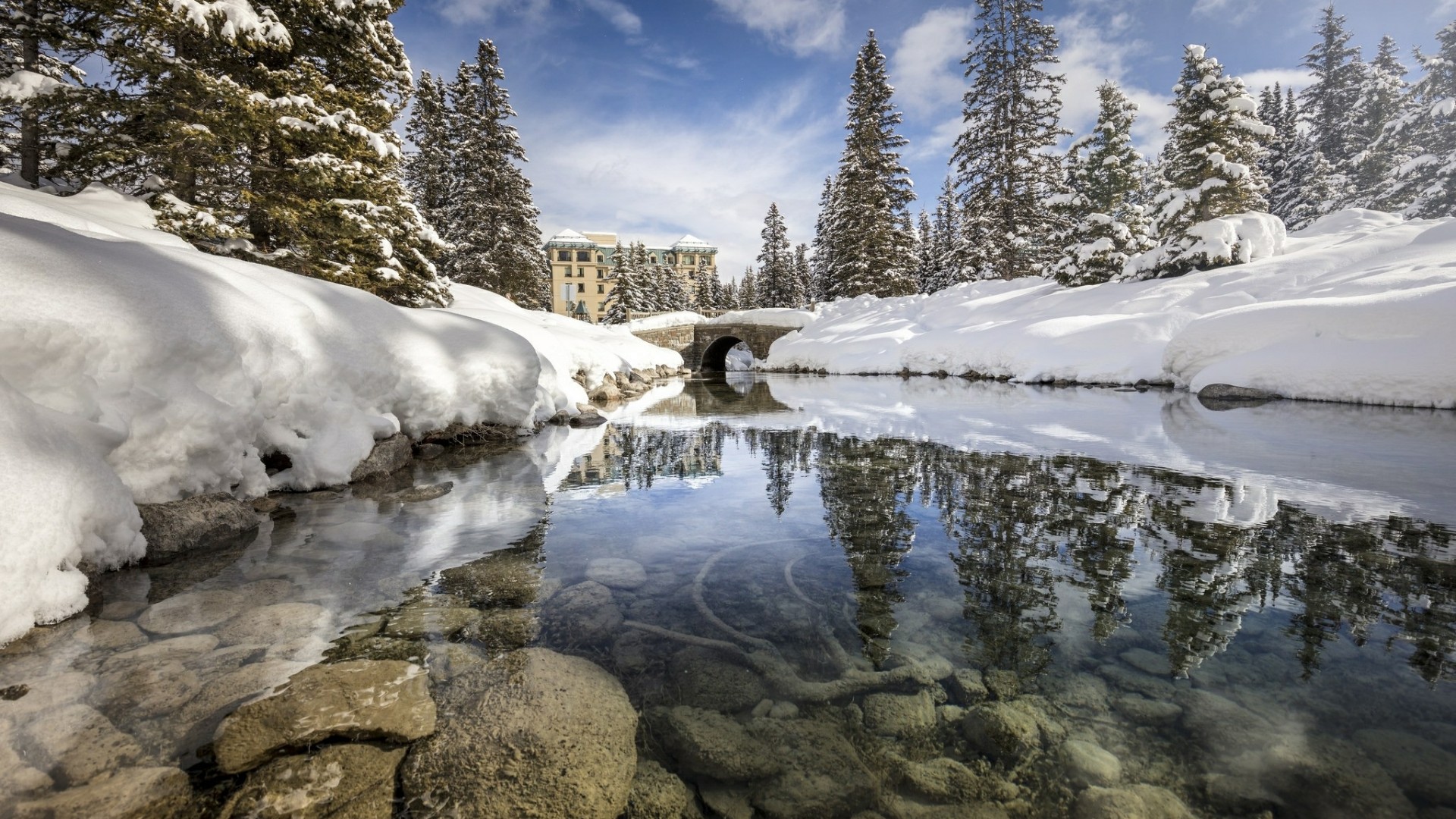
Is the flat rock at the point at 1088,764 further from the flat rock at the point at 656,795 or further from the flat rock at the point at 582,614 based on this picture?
the flat rock at the point at 582,614

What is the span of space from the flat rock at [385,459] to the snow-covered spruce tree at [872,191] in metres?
29.3

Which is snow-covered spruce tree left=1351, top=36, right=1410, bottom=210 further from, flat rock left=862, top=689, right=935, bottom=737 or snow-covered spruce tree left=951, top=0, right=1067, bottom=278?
flat rock left=862, top=689, right=935, bottom=737

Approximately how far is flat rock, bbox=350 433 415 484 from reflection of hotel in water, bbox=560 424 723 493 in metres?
1.87

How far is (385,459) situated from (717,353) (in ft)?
110

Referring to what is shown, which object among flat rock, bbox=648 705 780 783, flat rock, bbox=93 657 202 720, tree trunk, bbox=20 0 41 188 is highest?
tree trunk, bbox=20 0 41 188

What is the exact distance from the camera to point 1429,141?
28.8 m

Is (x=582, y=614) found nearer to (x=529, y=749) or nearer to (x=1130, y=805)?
(x=529, y=749)

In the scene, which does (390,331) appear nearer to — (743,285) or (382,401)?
(382,401)

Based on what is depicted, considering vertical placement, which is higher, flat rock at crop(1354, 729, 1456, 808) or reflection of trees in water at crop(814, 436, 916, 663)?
reflection of trees in water at crop(814, 436, 916, 663)

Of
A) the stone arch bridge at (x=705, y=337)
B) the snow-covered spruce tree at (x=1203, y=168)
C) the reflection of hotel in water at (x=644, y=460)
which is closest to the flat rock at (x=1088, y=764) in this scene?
the reflection of hotel in water at (x=644, y=460)

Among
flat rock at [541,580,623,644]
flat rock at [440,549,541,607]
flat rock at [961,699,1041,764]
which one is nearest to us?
flat rock at [961,699,1041,764]

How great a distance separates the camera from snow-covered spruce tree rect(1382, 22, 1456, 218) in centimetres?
2519

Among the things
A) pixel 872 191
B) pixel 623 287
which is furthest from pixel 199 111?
pixel 623 287

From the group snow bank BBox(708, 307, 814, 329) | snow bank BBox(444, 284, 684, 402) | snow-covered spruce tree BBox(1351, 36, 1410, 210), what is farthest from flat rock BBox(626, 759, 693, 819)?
snow-covered spruce tree BBox(1351, 36, 1410, 210)
